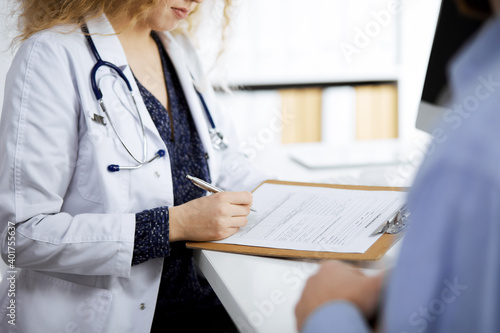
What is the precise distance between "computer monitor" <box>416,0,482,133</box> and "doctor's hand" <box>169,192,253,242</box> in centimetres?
40

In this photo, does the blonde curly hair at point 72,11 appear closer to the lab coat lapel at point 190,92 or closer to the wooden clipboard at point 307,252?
the lab coat lapel at point 190,92

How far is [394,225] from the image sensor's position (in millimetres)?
890

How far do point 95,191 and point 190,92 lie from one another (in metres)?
0.39

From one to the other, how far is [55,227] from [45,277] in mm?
141

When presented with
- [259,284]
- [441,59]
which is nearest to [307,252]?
[259,284]

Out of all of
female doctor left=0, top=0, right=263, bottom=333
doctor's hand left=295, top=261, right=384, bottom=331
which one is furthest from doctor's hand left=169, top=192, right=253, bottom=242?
doctor's hand left=295, top=261, right=384, bottom=331

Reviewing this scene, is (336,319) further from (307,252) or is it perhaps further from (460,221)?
(307,252)

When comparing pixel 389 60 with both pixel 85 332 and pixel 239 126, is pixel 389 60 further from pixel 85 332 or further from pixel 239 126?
pixel 85 332

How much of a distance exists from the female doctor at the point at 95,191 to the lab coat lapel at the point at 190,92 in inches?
3.1

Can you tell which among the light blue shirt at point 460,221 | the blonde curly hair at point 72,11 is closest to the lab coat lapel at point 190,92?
the blonde curly hair at point 72,11

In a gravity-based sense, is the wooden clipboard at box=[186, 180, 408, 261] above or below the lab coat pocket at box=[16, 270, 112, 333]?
above

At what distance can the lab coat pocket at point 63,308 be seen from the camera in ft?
3.23

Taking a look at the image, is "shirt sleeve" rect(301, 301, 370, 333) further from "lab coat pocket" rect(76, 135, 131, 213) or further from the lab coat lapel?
the lab coat lapel

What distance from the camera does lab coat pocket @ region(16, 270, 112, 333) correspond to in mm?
986
